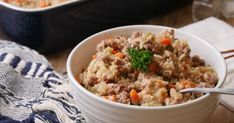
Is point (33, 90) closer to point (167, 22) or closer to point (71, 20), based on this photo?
point (71, 20)

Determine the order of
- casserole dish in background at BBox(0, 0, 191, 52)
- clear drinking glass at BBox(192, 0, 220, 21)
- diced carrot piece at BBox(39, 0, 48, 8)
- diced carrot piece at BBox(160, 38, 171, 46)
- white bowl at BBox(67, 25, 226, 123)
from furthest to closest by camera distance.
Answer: clear drinking glass at BBox(192, 0, 220, 21)
diced carrot piece at BBox(39, 0, 48, 8)
casserole dish in background at BBox(0, 0, 191, 52)
diced carrot piece at BBox(160, 38, 171, 46)
white bowl at BBox(67, 25, 226, 123)

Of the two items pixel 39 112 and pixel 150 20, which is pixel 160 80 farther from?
pixel 150 20

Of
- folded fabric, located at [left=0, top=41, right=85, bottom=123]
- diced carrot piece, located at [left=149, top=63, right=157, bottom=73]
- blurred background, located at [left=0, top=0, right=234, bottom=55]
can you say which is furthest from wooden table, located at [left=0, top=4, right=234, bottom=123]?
diced carrot piece, located at [left=149, top=63, right=157, bottom=73]

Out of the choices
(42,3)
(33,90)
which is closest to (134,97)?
(33,90)

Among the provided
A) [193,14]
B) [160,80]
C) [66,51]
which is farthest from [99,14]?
[160,80]

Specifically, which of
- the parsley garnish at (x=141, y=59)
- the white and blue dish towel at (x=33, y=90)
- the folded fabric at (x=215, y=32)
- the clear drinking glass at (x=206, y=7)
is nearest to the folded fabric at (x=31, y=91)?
the white and blue dish towel at (x=33, y=90)

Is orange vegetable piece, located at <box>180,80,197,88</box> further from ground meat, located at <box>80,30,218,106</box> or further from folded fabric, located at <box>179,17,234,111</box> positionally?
folded fabric, located at <box>179,17,234,111</box>
